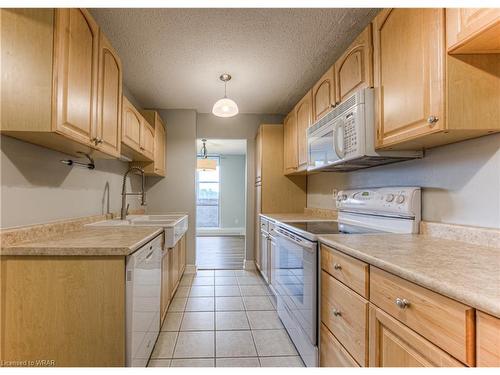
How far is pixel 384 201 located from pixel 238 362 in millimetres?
1455

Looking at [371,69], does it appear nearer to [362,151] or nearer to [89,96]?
[362,151]

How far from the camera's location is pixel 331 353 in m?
1.38

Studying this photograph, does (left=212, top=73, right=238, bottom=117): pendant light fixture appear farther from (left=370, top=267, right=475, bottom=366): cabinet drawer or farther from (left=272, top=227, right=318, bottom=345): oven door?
(left=370, top=267, right=475, bottom=366): cabinet drawer

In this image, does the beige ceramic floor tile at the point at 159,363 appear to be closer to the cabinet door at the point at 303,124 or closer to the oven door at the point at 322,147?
the oven door at the point at 322,147


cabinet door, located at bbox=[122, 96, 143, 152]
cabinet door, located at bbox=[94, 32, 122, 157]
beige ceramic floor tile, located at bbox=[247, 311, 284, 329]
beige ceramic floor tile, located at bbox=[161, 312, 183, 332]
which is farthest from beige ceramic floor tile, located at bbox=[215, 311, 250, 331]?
cabinet door, located at bbox=[122, 96, 143, 152]

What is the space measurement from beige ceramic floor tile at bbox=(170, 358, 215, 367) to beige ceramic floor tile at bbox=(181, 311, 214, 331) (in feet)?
1.30

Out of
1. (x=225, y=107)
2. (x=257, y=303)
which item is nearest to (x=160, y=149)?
(x=225, y=107)

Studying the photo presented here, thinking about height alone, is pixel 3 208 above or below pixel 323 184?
below

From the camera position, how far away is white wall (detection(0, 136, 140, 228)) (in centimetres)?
128

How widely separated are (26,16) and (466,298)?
1.92m

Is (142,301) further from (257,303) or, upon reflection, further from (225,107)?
(225,107)

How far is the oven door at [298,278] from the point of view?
1565 millimetres
